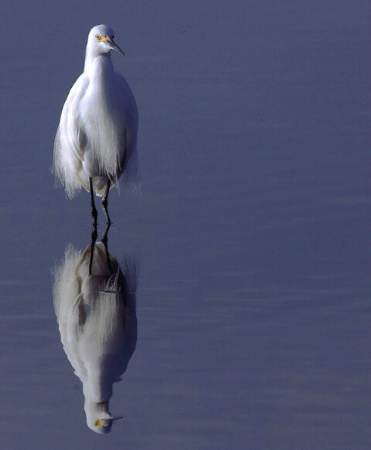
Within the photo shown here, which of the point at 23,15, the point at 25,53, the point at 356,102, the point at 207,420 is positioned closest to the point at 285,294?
the point at 207,420

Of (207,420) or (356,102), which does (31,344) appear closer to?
(207,420)

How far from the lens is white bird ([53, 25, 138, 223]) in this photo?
825 cm

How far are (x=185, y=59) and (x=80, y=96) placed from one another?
13.3 feet

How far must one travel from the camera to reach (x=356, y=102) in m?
10.8

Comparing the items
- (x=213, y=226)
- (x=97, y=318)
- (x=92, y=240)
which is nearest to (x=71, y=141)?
(x=92, y=240)

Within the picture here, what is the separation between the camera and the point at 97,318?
20.9ft

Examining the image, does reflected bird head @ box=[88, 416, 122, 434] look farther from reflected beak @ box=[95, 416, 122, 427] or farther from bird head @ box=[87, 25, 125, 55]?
bird head @ box=[87, 25, 125, 55]

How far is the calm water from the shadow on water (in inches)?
2.1

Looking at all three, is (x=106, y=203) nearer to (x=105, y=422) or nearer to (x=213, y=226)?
(x=213, y=226)

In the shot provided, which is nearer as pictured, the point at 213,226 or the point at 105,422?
the point at 105,422

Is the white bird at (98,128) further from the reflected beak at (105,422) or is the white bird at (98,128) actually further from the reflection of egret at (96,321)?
the reflected beak at (105,422)

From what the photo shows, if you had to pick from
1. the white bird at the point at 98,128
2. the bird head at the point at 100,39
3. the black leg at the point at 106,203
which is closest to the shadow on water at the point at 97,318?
the black leg at the point at 106,203

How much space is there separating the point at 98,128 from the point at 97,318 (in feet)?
7.08

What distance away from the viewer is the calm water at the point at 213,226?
17.1ft
